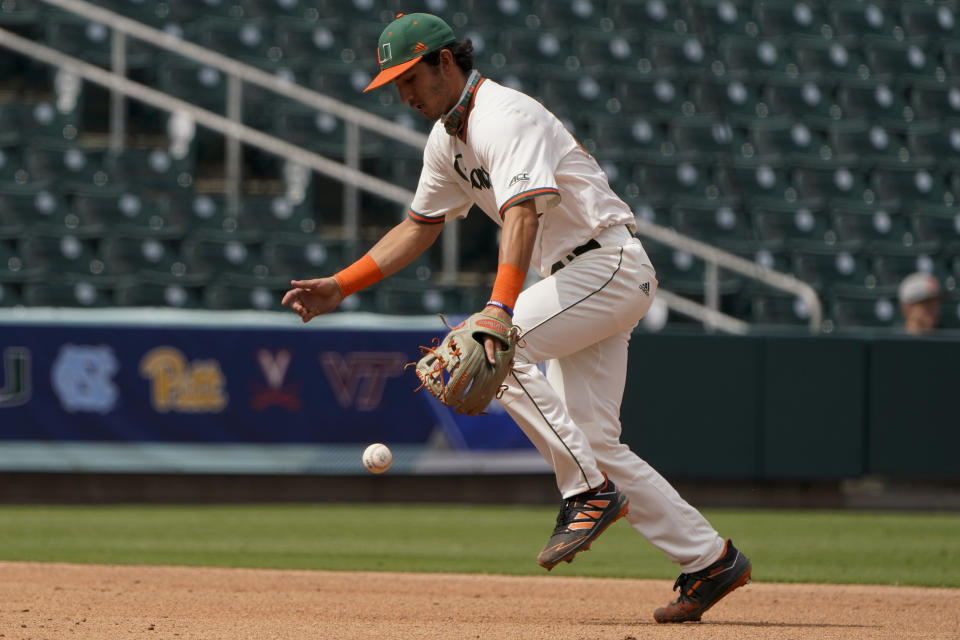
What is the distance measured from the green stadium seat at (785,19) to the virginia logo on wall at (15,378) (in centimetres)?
919

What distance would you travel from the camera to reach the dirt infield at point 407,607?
4.18 m

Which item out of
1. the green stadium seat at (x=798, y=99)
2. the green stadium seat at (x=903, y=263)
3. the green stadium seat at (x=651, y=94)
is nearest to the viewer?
the green stadium seat at (x=903, y=263)

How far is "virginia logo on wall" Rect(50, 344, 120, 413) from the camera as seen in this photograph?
8922mm

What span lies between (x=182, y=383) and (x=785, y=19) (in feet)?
29.3

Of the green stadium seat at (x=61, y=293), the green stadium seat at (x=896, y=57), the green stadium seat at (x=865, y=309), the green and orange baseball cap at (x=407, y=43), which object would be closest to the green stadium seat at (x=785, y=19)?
the green stadium seat at (x=896, y=57)

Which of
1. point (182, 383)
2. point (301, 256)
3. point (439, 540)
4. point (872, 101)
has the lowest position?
point (439, 540)

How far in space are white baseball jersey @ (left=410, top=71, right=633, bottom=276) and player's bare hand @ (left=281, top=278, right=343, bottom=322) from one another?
1.39 ft

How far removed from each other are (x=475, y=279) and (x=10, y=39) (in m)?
4.45

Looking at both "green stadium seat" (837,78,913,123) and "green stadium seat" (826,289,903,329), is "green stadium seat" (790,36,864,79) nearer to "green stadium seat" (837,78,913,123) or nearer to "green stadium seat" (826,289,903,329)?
"green stadium seat" (837,78,913,123)

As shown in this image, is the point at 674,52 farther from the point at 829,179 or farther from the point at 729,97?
the point at 829,179

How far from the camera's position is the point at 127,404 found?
8992mm

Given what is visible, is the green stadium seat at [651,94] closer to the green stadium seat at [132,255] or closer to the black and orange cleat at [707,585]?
the green stadium seat at [132,255]

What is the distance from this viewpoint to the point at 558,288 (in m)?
4.29

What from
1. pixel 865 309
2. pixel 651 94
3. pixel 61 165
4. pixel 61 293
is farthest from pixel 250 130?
pixel 865 309
